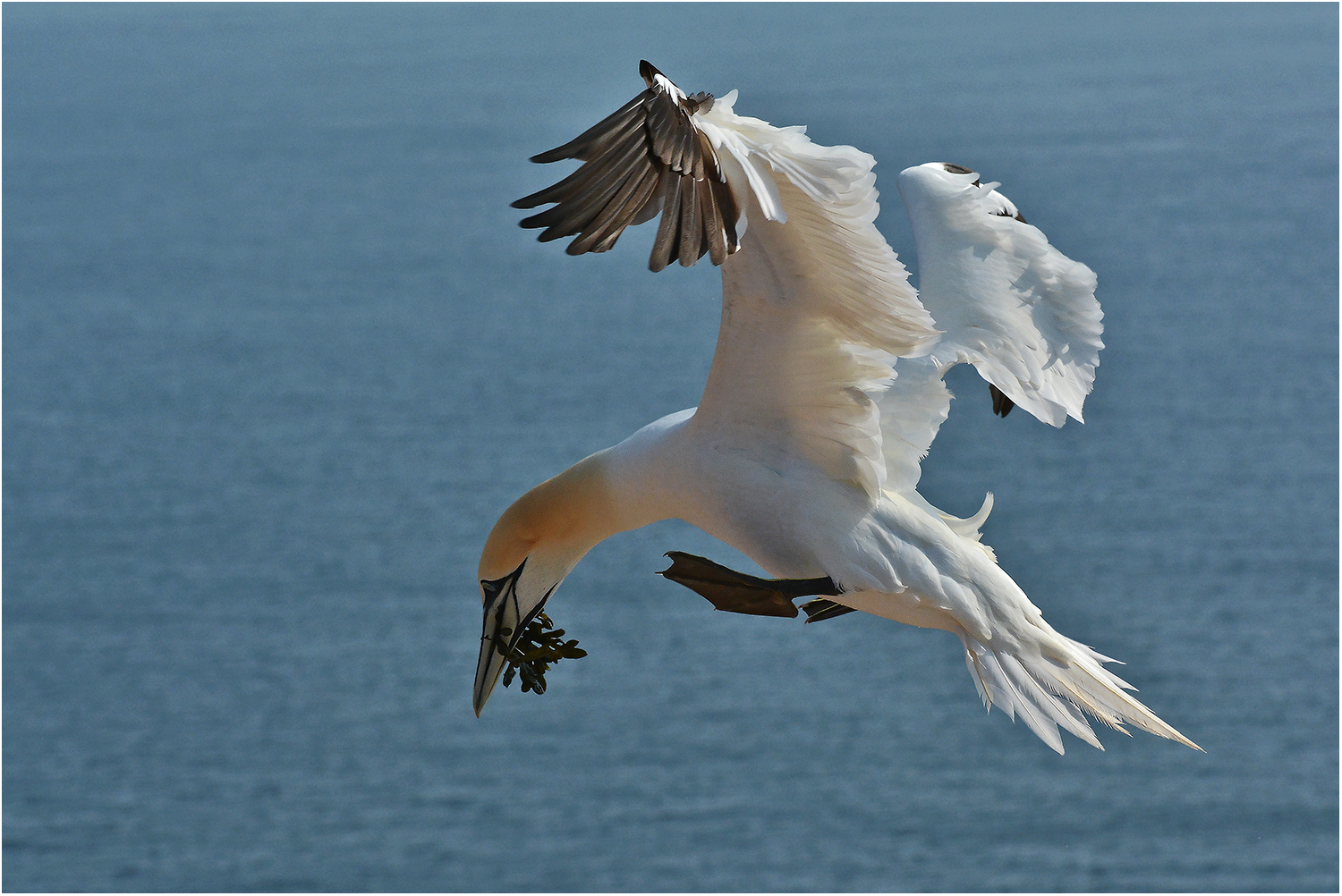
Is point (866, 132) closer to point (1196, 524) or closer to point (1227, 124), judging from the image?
point (1196, 524)

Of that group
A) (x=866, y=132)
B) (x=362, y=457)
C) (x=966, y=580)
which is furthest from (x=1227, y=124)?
(x=966, y=580)

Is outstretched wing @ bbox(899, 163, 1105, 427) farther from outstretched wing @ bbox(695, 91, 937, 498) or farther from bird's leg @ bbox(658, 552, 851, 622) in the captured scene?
bird's leg @ bbox(658, 552, 851, 622)

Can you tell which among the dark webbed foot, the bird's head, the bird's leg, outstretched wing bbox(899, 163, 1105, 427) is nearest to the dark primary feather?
the bird's leg

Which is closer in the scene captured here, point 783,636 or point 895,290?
point 895,290

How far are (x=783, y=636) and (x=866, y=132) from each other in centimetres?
1655

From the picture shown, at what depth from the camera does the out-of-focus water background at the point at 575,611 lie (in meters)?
39.2

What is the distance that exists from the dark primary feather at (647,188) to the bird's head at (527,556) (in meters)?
1.89

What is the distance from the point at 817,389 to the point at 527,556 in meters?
1.40

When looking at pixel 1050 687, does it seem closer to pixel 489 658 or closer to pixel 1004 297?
pixel 1004 297

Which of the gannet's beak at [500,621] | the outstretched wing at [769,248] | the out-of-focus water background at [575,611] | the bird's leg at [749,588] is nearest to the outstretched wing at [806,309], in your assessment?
the outstretched wing at [769,248]

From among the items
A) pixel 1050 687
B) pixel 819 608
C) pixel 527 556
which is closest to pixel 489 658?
pixel 527 556

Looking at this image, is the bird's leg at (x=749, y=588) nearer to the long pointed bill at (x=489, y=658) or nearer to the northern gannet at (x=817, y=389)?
the northern gannet at (x=817, y=389)

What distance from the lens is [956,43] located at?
7594 cm

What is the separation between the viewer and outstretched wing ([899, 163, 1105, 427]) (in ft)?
21.8
